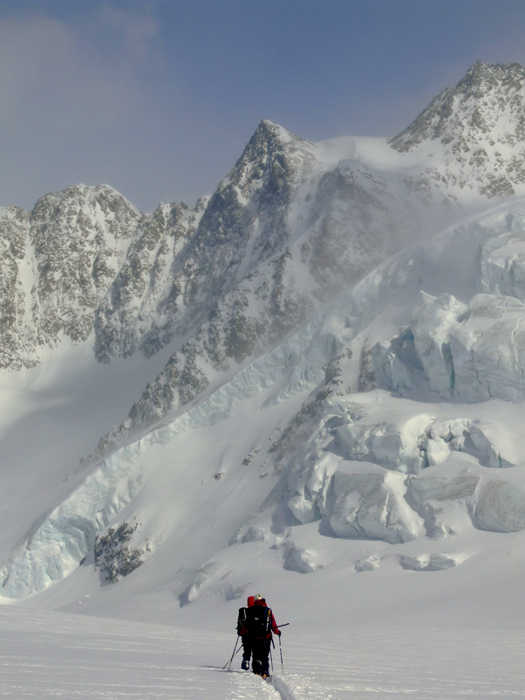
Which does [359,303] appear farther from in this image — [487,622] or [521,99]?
[521,99]

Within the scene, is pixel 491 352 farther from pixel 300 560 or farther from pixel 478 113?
pixel 478 113

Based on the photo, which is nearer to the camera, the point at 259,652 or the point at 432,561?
the point at 259,652

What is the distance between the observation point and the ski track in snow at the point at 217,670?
7.81 metres

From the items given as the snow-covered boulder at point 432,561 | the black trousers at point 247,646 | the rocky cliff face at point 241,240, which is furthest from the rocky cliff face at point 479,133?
the black trousers at point 247,646

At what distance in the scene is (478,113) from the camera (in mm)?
107250

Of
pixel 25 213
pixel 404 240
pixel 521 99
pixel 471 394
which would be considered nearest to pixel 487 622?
pixel 471 394

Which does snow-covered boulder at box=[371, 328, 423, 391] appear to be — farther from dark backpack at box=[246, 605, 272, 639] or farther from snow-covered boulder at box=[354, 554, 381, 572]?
dark backpack at box=[246, 605, 272, 639]

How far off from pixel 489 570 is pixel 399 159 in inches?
3645

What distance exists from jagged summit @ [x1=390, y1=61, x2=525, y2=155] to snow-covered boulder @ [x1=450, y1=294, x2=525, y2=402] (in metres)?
69.4

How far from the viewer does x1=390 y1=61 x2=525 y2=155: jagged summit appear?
10512cm

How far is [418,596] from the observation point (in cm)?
3062

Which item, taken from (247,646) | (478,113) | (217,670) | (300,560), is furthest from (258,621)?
(478,113)

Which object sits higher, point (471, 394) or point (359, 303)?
point (359, 303)

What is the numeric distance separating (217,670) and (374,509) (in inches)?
1108
